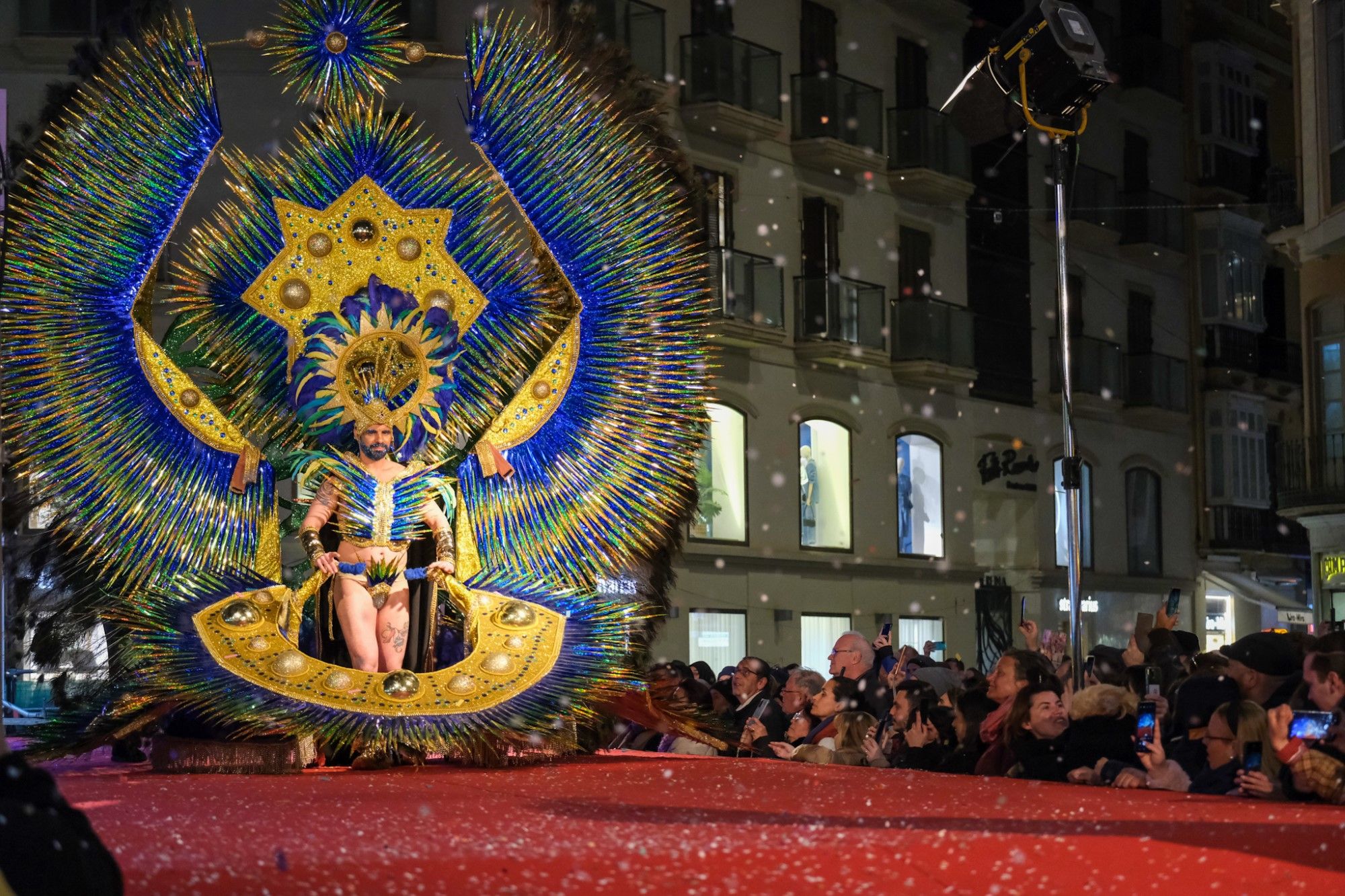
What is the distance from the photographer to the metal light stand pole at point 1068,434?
22.1 ft

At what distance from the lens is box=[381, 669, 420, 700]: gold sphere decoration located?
21.9ft

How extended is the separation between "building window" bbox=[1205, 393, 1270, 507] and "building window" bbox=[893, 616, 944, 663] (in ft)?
20.1

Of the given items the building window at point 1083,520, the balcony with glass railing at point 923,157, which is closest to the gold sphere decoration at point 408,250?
the balcony with glass railing at point 923,157

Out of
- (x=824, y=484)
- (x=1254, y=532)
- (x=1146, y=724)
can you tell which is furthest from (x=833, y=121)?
(x=1146, y=724)

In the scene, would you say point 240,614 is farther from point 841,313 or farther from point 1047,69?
point 841,313

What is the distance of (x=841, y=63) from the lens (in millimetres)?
19891

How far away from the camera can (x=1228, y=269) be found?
25016 millimetres

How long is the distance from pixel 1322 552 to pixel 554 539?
39.3ft

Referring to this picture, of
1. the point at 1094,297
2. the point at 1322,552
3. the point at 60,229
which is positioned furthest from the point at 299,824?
the point at 1094,297

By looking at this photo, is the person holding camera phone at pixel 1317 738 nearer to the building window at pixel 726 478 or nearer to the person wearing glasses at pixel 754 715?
the person wearing glasses at pixel 754 715

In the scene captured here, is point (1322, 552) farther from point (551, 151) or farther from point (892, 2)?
point (551, 151)

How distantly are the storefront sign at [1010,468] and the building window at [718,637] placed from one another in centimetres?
446

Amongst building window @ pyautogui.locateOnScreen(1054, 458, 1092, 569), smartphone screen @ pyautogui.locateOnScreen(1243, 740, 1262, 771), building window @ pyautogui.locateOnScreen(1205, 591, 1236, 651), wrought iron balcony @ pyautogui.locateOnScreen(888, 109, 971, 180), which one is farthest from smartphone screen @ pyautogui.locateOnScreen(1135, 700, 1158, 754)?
building window @ pyautogui.locateOnScreen(1205, 591, 1236, 651)

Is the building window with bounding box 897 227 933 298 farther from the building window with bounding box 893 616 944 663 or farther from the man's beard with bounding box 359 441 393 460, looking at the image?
the man's beard with bounding box 359 441 393 460
